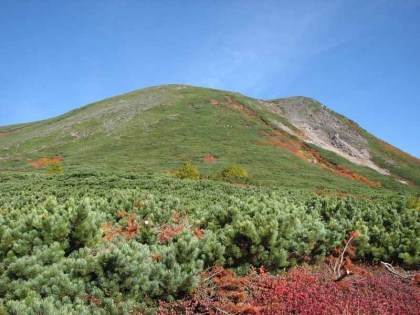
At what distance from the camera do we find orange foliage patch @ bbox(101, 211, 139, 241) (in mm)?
9098

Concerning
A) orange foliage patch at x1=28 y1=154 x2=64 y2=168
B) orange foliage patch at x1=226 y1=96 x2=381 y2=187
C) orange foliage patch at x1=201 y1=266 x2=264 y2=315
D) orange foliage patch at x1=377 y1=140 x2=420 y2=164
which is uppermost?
orange foliage patch at x1=377 y1=140 x2=420 y2=164

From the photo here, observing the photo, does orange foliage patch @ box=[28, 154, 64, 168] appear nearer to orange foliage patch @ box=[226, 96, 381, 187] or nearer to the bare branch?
orange foliage patch @ box=[226, 96, 381, 187]

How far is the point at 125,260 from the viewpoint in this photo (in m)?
6.00

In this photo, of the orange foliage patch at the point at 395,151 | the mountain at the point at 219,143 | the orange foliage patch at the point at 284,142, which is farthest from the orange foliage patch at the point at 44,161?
the orange foliage patch at the point at 395,151

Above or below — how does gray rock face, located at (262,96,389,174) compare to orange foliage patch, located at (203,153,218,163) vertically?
above

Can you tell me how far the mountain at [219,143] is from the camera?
54.6 metres

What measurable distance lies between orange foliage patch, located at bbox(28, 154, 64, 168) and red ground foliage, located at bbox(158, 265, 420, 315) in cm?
5454

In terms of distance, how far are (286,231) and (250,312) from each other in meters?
2.62

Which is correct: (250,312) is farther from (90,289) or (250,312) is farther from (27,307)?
(27,307)

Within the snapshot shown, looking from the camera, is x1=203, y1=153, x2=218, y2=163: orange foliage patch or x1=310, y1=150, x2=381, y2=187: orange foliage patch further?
x1=310, y1=150, x2=381, y2=187: orange foliage patch

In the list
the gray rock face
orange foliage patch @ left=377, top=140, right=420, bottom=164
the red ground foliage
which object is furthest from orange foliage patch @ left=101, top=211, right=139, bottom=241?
orange foliage patch @ left=377, top=140, right=420, bottom=164

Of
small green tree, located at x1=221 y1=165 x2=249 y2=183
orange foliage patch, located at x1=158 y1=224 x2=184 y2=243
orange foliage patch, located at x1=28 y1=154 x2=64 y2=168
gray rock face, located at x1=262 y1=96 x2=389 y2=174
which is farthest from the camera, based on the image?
gray rock face, located at x1=262 y1=96 x2=389 y2=174

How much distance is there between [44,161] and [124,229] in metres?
54.4

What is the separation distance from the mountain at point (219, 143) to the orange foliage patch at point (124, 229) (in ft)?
107
